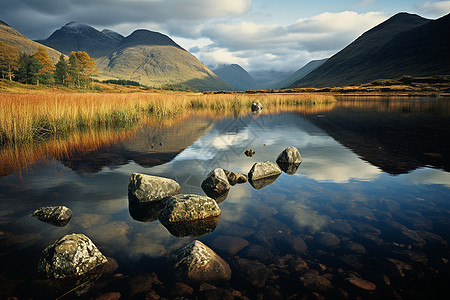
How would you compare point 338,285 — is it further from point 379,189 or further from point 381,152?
point 381,152

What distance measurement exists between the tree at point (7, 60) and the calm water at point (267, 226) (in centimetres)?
8882

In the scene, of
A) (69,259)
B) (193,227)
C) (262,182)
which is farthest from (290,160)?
(69,259)

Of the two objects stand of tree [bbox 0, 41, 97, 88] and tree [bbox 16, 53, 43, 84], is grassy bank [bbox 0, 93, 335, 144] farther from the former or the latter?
stand of tree [bbox 0, 41, 97, 88]

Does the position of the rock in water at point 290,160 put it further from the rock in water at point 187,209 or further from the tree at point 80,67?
the tree at point 80,67

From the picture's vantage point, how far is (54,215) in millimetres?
4762

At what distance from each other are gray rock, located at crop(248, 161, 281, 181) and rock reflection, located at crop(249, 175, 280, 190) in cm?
10

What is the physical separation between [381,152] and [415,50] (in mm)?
194892

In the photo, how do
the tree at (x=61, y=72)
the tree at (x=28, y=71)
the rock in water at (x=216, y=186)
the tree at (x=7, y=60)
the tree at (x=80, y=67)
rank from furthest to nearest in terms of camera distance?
the tree at (x=80, y=67) < the tree at (x=61, y=72) < the tree at (x=28, y=71) < the tree at (x=7, y=60) < the rock in water at (x=216, y=186)

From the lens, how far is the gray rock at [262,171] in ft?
23.1

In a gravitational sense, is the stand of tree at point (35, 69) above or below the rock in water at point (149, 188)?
above

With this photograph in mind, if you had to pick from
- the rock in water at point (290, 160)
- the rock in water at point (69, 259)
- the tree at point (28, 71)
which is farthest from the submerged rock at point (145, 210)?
the tree at point (28, 71)

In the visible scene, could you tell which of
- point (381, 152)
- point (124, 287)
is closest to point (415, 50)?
point (381, 152)

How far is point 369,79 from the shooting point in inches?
5930

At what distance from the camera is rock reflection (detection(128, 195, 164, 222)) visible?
493 centimetres
